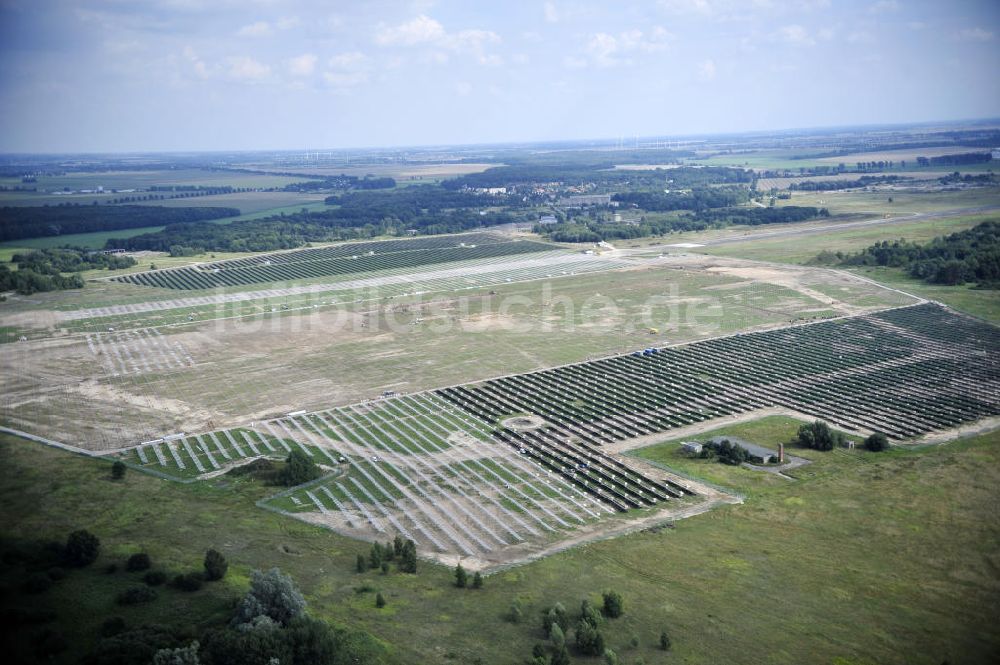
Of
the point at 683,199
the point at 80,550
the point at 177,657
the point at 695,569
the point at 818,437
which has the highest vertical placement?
the point at 683,199

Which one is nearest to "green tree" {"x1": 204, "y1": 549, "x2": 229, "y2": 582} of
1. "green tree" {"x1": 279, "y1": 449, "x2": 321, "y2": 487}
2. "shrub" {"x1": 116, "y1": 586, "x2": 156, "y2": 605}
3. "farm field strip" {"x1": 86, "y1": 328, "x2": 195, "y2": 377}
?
"shrub" {"x1": 116, "y1": 586, "x2": 156, "y2": 605}

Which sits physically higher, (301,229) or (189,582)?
(301,229)

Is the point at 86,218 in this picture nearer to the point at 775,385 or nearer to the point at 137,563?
the point at 137,563

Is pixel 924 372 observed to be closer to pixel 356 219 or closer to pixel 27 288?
pixel 27 288

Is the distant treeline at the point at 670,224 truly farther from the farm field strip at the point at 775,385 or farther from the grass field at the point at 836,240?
the farm field strip at the point at 775,385

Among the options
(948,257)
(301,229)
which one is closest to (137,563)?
(948,257)

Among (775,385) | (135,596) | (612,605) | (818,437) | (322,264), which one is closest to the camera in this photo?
(135,596)
